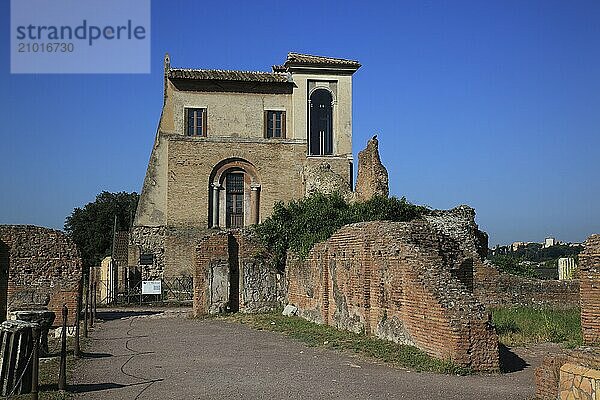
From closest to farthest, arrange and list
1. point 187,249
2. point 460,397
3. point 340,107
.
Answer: point 460,397 → point 187,249 → point 340,107

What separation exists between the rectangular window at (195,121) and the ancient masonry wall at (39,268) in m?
16.9

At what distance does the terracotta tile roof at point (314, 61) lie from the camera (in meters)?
34.2

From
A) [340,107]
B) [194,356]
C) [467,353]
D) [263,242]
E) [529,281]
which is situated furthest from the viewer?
[340,107]

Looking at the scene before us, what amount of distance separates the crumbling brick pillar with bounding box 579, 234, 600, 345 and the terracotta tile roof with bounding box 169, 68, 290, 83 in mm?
24955

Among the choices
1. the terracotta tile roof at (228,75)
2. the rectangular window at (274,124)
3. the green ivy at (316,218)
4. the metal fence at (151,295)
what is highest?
the terracotta tile roof at (228,75)

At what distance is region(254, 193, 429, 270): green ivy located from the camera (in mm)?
19750

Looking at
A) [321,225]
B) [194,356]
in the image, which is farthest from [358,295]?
[321,225]

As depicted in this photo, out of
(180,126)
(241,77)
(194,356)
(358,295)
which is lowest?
(194,356)

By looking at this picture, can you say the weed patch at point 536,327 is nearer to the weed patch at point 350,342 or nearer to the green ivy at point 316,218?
the weed patch at point 350,342

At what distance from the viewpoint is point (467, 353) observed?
1022 centimetres

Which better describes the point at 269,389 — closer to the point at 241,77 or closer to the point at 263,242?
the point at 263,242

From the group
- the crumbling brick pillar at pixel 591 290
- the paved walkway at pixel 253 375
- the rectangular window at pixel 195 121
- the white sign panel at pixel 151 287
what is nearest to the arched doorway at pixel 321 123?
the rectangular window at pixel 195 121

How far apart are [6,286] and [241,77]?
19160 mm

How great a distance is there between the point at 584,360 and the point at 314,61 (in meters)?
29.1
